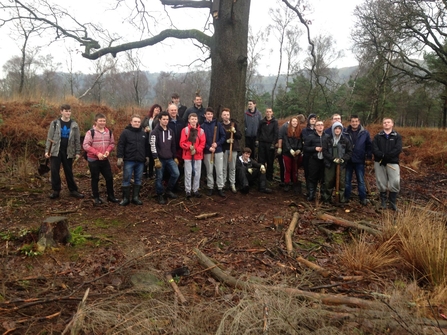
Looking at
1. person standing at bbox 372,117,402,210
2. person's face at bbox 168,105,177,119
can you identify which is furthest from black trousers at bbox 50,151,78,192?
person standing at bbox 372,117,402,210

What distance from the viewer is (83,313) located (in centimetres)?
249

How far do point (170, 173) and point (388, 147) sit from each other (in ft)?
16.0

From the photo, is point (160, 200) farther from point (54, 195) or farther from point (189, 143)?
point (54, 195)

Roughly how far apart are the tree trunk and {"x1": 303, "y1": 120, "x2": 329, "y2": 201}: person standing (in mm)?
1788

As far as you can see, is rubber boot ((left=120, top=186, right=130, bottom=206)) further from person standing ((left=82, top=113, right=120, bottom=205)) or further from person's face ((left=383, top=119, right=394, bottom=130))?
person's face ((left=383, top=119, right=394, bottom=130))

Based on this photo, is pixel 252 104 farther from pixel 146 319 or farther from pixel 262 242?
pixel 146 319

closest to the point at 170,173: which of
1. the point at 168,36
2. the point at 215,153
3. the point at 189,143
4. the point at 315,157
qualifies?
the point at 189,143

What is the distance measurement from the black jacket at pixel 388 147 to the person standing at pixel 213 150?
3470mm

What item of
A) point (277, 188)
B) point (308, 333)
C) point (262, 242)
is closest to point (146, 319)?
point (308, 333)

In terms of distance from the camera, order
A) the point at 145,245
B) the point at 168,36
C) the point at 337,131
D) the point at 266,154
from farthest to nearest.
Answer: the point at 266,154
the point at 168,36
the point at 337,131
the point at 145,245

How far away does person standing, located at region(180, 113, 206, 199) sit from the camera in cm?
703

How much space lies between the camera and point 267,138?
8.38 m

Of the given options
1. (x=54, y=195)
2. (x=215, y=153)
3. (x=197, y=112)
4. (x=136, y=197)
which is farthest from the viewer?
(x=197, y=112)

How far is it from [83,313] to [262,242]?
9.62ft
